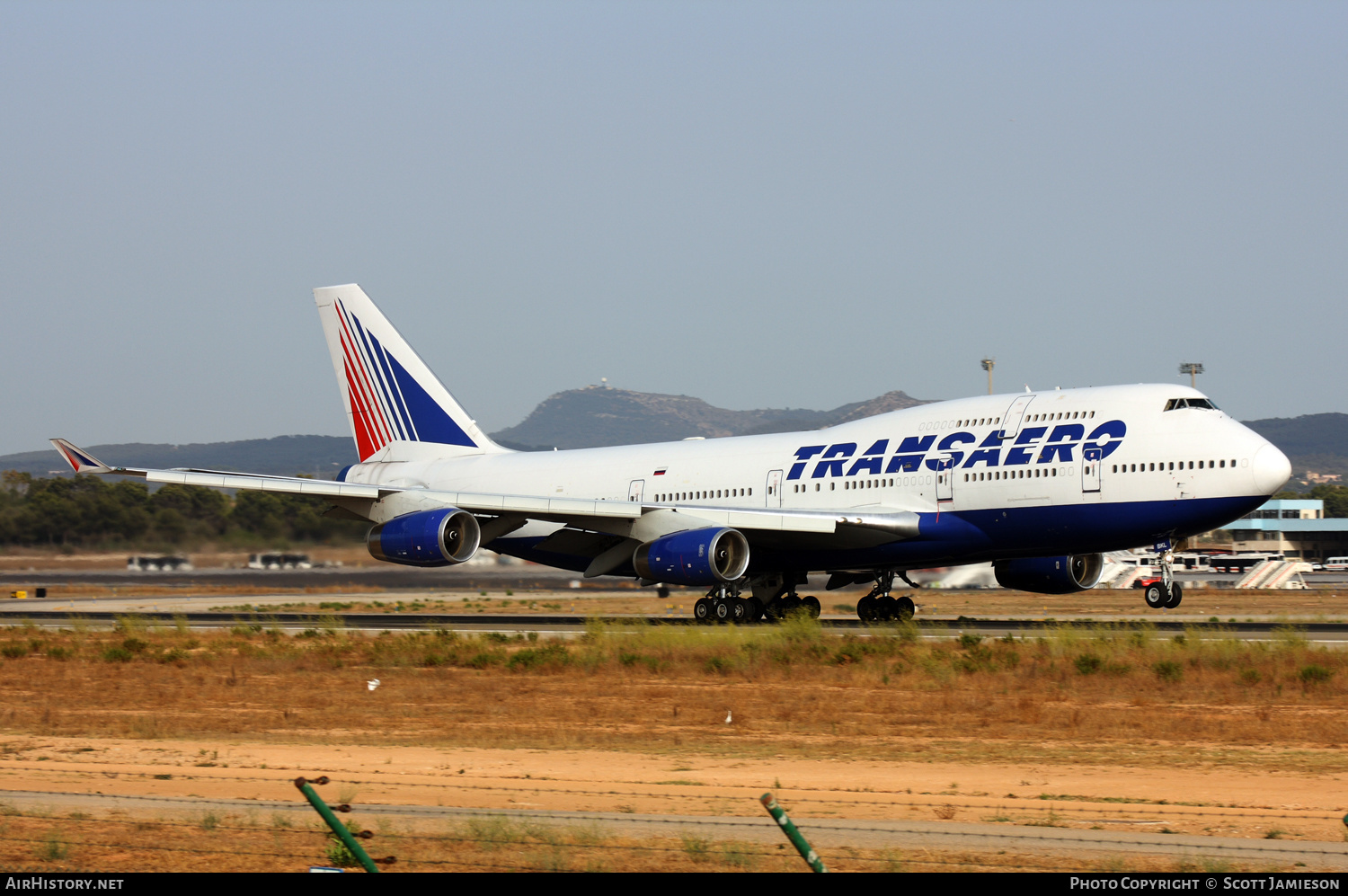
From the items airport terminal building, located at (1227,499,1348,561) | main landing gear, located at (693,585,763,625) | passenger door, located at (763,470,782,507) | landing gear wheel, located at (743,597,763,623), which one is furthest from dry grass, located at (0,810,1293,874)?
airport terminal building, located at (1227,499,1348,561)

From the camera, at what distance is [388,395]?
42688 mm

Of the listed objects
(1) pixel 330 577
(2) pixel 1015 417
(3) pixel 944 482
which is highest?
(2) pixel 1015 417

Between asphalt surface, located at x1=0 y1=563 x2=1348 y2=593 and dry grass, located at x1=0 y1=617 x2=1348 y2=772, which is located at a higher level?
dry grass, located at x1=0 y1=617 x2=1348 y2=772

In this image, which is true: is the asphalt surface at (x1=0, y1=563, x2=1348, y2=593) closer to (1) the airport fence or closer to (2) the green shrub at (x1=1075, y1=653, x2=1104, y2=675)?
(2) the green shrub at (x1=1075, y1=653, x2=1104, y2=675)

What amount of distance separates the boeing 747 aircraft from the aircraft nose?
4 centimetres

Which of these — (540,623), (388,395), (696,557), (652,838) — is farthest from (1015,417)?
(652,838)

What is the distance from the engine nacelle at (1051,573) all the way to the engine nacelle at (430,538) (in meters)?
12.8

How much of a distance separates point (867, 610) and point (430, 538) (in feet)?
35.2

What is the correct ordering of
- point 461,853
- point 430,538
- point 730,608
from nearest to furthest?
point 461,853
point 430,538
point 730,608

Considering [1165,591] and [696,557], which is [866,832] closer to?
[696,557]

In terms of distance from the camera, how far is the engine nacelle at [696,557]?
30.8m

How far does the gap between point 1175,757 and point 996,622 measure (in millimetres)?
18272

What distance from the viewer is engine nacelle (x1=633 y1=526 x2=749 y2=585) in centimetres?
3080

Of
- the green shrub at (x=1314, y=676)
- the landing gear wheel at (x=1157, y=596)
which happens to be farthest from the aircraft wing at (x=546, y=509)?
the green shrub at (x=1314, y=676)
